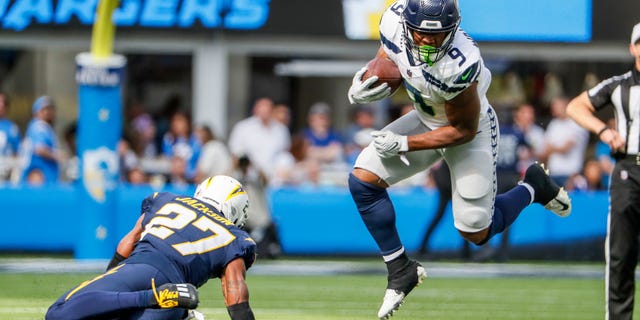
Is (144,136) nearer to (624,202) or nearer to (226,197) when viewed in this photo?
(624,202)

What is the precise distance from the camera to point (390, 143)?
21.1ft

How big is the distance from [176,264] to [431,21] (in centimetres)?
168

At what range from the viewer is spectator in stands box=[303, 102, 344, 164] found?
1305cm

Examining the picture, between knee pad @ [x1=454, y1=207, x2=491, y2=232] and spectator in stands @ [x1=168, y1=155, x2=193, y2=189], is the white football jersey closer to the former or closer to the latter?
knee pad @ [x1=454, y1=207, x2=491, y2=232]

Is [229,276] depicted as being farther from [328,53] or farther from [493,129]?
[328,53]

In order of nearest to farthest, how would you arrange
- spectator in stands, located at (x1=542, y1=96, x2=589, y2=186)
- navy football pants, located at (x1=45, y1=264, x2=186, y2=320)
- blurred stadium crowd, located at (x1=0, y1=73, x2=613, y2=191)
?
navy football pants, located at (x1=45, y1=264, x2=186, y2=320) < blurred stadium crowd, located at (x1=0, y1=73, x2=613, y2=191) < spectator in stands, located at (x1=542, y1=96, x2=589, y2=186)

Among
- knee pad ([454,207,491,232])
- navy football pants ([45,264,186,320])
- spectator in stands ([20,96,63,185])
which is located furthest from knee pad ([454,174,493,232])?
spectator in stands ([20,96,63,185])

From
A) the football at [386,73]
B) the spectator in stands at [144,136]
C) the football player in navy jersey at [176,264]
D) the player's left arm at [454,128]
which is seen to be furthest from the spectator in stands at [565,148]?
the football player in navy jersey at [176,264]

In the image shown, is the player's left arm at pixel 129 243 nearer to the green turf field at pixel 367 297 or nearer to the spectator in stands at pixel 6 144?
the green turf field at pixel 367 297

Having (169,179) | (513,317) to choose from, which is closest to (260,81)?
(169,179)

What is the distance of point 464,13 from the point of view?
554 inches

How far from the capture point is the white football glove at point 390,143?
6441mm

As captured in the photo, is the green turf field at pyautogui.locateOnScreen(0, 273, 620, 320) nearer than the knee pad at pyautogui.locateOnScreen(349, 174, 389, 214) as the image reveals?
No

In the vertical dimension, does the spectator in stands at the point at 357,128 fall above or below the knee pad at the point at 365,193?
below
